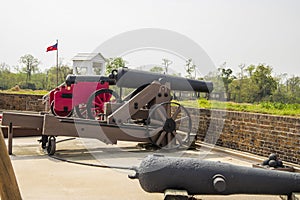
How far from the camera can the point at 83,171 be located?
646cm

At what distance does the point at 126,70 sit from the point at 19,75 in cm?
2722

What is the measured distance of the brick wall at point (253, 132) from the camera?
7.00 meters

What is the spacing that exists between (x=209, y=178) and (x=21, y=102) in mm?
13238

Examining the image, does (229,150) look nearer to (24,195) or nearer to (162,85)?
(162,85)

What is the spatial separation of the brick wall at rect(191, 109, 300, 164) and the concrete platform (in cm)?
34

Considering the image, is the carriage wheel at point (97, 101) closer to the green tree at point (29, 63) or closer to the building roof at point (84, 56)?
the building roof at point (84, 56)

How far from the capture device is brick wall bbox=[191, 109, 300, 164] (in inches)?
276

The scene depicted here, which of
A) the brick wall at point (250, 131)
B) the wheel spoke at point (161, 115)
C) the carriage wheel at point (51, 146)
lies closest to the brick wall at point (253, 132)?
the brick wall at point (250, 131)

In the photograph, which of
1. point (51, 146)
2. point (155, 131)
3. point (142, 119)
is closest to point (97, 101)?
point (142, 119)

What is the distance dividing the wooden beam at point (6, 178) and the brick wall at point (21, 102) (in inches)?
493

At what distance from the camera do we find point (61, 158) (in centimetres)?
754

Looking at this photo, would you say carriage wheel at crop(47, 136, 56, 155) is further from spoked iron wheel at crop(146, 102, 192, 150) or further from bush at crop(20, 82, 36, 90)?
bush at crop(20, 82, 36, 90)

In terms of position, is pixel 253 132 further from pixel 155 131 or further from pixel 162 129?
pixel 155 131

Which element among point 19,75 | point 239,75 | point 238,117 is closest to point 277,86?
point 239,75
